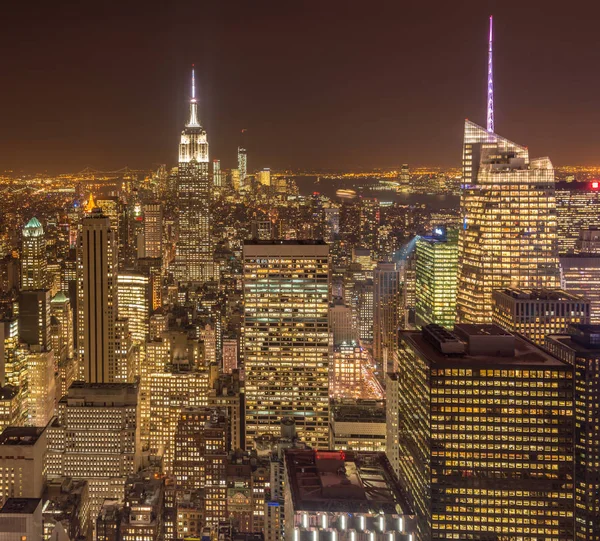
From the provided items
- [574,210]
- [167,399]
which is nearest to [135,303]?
[167,399]

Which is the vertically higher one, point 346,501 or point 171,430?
point 346,501

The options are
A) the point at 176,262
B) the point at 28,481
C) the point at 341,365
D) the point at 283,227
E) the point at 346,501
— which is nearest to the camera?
the point at 346,501

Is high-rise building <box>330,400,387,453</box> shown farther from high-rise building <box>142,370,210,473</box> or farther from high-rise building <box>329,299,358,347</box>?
high-rise building <box>142,370,210,473</box>

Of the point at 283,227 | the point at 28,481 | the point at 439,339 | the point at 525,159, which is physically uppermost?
the point at 525,159

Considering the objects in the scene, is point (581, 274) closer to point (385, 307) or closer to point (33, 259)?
point (385, 307)

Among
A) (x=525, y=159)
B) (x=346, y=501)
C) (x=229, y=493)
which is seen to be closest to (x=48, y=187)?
(x=229, y=493)

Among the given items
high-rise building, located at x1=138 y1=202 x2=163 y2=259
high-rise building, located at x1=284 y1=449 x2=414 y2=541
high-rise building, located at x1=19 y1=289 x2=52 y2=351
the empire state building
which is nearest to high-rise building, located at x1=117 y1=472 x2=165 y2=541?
high-rise building, located at x1=284 y1=449 x2=414 y2=541

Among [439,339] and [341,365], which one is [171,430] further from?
[439,339]
